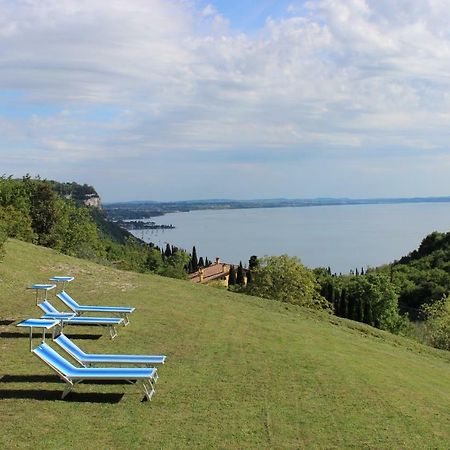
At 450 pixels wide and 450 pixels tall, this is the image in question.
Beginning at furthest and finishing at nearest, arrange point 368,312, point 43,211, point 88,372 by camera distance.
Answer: point 368,312, point 43,211, point 88,372

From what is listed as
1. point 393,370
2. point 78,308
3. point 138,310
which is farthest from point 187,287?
point 393,370

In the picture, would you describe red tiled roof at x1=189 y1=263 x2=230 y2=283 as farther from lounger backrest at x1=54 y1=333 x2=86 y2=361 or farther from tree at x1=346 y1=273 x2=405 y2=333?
lounger backrest at x1=54 y1=333 x2=86 y2=361

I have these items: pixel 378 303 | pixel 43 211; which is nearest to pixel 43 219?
→ pixel 43 211

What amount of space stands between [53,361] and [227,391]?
294cm

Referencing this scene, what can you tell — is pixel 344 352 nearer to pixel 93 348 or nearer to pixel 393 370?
pixel 393 370

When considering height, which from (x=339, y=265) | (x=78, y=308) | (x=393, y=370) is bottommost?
(x=339, y=265)

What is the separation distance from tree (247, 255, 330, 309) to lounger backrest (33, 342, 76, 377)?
29884 millimetres

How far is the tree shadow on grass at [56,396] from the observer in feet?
26.9

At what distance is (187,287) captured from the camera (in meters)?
20.8

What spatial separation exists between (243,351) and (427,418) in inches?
173

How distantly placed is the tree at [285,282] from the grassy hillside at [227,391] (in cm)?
2108

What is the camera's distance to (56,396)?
27.3 ft

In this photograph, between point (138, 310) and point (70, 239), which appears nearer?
point (138, 310)

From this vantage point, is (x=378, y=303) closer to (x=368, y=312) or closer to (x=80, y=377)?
(x=368, y=312)
